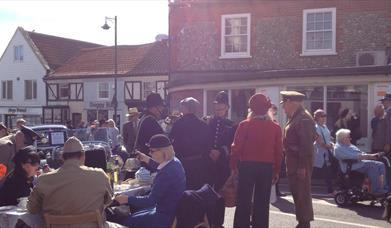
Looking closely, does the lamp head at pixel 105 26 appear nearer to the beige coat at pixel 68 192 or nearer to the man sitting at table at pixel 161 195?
the man sitting at table at pixel 161 195

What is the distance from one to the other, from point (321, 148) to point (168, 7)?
13.7 metres

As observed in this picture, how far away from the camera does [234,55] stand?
20500 millimetres

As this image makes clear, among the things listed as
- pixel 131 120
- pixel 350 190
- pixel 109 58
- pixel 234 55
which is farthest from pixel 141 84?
pixel 350 190

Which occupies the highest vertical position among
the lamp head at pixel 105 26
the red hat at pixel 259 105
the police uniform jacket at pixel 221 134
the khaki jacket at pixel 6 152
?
the lamp head at pixel 105 26

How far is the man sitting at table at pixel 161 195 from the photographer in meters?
4.94

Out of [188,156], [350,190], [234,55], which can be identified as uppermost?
[234,55]

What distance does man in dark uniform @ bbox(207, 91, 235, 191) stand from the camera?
734cm

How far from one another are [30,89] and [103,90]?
798cm

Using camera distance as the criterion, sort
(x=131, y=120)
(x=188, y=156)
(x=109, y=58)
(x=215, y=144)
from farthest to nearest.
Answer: (x=109, y=58), (x=131, y=120), (x=215, y=144), (x=188, y=156)

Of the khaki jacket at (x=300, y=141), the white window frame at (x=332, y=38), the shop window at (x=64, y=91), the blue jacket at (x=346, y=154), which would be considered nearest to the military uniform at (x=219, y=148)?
the khaki jacket at (x=300, y=141)

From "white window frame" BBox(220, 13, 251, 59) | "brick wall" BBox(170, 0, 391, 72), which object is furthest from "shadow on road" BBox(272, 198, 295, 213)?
"white window frame" BBox(220, 13, 251, 59)

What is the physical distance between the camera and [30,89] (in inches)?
1687

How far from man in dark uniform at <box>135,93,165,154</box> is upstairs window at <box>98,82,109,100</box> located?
3261cm

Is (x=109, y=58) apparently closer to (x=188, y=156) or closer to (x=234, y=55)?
(x=234, y=55)
